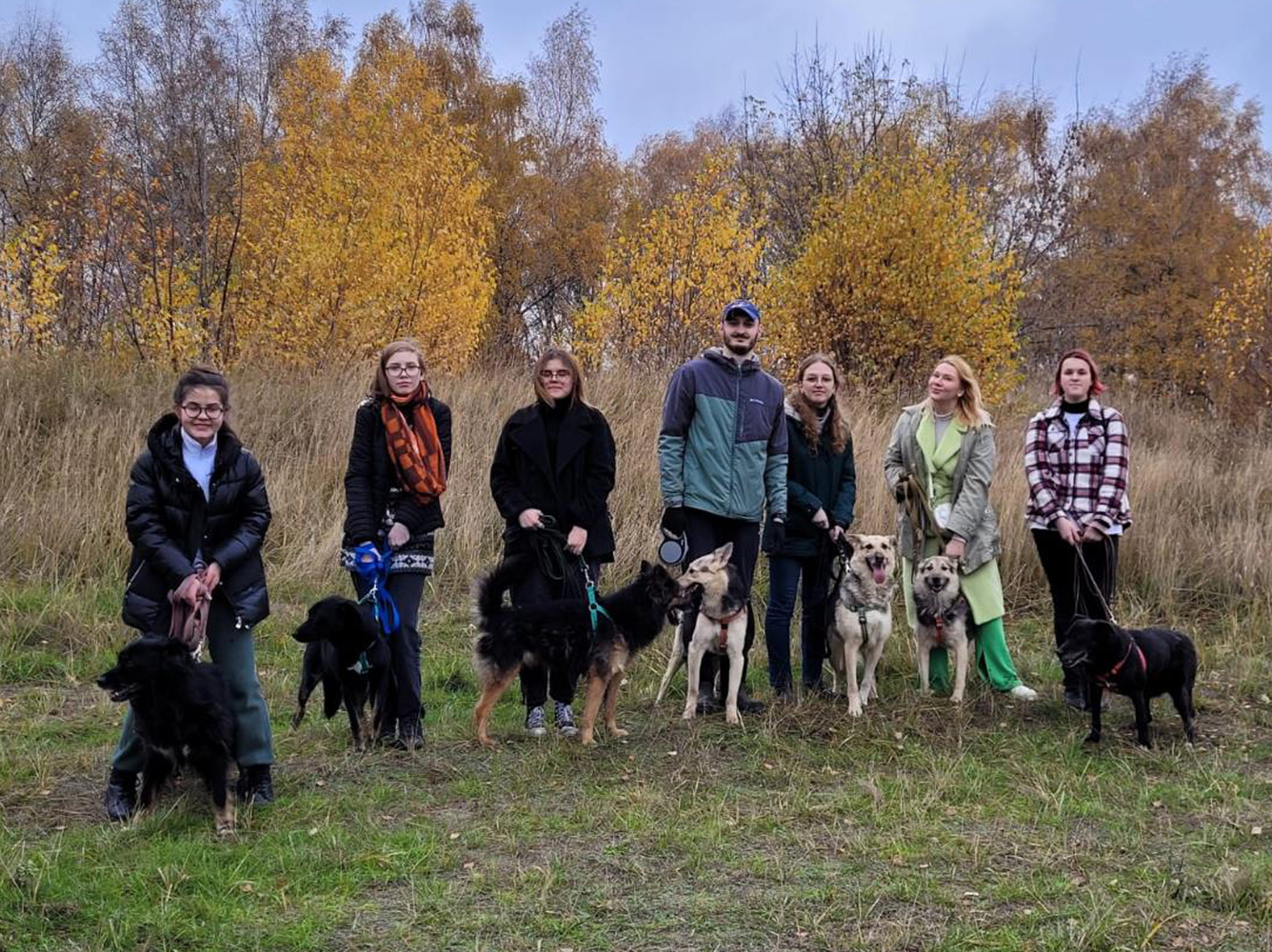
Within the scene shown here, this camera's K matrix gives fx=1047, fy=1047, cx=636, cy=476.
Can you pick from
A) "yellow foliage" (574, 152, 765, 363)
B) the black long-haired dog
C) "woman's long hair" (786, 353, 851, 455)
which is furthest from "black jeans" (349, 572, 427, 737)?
"yellow foliage" (574, 152, 765, 363)

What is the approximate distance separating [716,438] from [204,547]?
110 inches

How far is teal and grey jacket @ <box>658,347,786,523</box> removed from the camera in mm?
5980

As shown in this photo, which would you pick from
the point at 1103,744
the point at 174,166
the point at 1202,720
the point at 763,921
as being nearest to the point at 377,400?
the point at 763,921

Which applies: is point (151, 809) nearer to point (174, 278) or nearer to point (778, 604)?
point (778, 604)

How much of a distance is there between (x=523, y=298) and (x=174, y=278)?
20106 mm

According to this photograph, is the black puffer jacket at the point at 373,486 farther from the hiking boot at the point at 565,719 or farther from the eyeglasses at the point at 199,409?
the hiking boot at the point at 565,719

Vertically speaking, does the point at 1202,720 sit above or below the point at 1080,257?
below

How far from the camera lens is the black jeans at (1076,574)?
251 inches

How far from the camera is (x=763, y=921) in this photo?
3469mm

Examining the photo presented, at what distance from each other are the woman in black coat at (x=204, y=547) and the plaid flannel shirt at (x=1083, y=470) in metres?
4.55

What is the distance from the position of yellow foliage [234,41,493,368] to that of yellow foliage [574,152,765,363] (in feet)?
8.81

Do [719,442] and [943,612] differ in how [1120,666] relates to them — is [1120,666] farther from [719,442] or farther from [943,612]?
[719,442]

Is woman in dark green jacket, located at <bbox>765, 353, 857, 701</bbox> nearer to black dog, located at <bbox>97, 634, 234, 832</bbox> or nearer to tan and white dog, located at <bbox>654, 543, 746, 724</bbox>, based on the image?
tan and white dog, located at <bbox>654, 543, 746, 724</bbox>

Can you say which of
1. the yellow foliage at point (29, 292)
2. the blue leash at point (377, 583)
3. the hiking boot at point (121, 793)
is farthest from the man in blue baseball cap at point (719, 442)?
the yellow foliage at point (29, 292)
